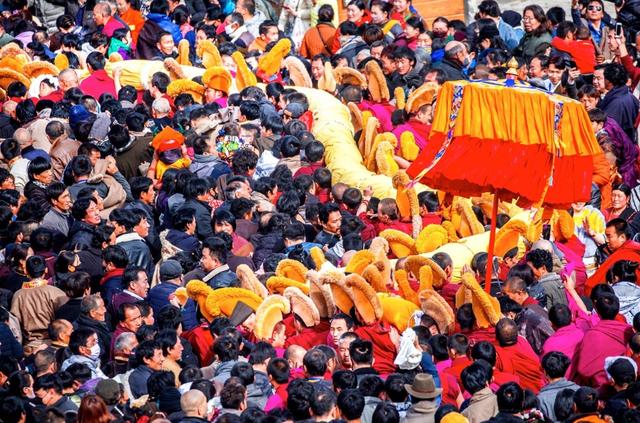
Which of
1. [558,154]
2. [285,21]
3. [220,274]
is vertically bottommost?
[285,21]

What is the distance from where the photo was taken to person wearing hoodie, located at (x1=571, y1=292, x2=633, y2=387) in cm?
1271

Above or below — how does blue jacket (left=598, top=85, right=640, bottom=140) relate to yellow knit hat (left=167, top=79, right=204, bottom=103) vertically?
above

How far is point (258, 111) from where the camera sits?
17875mm

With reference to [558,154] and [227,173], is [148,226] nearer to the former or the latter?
[227,173]

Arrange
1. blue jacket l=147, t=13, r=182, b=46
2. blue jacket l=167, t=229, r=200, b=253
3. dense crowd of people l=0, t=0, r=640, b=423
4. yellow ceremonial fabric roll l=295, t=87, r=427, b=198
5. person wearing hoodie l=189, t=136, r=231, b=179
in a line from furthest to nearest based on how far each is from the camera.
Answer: blue jacket l=147, t=13, r=182, b=46 → yellow ceremonial fabric roll l=295, t=87, r=427, b=198 → person wearing hoodie l=189, t=136, r=231, b=179 → blue jacket l=167, t=229, r=200, b=253 → dense crowd of people l=0, t=0, r=640, b=423

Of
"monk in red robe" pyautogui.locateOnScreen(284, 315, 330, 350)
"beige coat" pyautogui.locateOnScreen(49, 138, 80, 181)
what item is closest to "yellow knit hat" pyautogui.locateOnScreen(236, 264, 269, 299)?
"monk in red robe" pyautogui.locateOnScreen(284, 315, 330, 350)

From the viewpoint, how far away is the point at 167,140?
1711 centimetres

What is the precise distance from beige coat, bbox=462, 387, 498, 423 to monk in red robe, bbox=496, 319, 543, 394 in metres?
0.73

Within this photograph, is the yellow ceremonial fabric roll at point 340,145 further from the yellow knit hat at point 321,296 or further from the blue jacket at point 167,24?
the yellow knit hat at point 321,296

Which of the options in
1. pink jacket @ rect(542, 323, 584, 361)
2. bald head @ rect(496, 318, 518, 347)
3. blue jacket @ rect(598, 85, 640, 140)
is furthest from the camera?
blue jacket @ rect(598, 85, 640, 140)

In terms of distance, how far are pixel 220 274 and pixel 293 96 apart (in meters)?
4.44

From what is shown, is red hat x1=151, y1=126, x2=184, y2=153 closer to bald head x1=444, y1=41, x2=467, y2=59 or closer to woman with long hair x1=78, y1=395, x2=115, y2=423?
bald head x1=444, y1=41, x2=467, y2=59

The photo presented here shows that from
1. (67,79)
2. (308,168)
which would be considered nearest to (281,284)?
(308,168)

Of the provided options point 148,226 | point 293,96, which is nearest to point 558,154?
point 148,226
